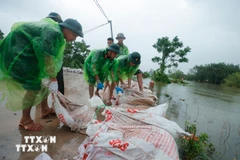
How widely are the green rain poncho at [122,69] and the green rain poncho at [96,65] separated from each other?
146 millimetres

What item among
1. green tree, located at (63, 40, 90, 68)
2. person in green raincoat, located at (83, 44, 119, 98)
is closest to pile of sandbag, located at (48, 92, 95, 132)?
person in green raincoat, located at (83, 44, 119, 98)

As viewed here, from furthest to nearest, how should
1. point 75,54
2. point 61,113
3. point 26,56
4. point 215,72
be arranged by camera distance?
point 215,72 → point 75,54 → point 61,113 → point 26,56

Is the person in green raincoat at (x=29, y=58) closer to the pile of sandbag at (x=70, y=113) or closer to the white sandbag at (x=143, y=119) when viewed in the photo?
the pile of sandbag at (x=70, y=113)

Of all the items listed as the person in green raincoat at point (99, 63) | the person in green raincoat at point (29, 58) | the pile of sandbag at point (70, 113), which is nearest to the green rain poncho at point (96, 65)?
the person in green raincoat at point (99, 63)

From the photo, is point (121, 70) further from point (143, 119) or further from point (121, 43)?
point (143, 119)

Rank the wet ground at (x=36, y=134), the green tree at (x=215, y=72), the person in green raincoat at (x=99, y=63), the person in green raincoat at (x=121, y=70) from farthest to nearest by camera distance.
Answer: the green tree at (x=215, y=72) < the person in green raincoat at (x=121, y=70) < the person in green raincoat at (x=99, y=63) < the wet ground at (x=36, y=134)

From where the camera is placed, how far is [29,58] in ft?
6.02

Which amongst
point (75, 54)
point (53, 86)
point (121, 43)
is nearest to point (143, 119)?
point (53, 86)

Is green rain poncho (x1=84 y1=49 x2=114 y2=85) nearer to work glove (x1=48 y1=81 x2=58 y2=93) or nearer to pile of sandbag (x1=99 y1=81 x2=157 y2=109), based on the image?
pile of sandbag (x1=99 y1=81 x2=157 y2=109)

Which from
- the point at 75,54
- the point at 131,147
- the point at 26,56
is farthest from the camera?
the point at 75,54

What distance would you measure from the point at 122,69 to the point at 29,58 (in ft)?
7.19

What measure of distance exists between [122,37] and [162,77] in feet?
49.4

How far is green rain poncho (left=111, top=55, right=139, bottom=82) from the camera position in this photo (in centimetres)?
357

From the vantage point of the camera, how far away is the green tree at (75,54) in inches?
643
